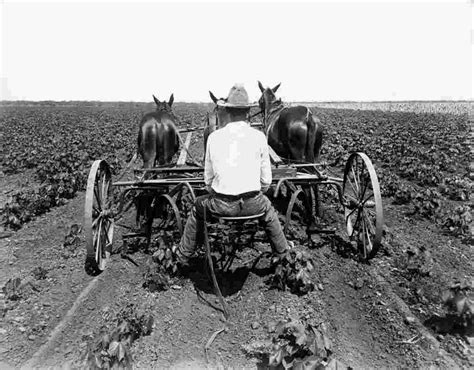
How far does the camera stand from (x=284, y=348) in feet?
10.5

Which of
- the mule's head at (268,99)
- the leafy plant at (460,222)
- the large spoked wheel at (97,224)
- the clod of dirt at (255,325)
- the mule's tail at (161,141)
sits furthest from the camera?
the mule's head at (268,99)

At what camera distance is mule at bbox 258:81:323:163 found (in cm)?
740

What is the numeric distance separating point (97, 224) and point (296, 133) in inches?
159

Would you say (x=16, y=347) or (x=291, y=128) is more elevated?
(x=291, y=128)

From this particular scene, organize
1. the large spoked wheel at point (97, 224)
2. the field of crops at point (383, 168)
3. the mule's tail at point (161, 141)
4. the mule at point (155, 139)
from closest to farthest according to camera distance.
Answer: the large spoked wheel at point (97, 224) < the mule at point (155, 139) < the mule's tail at point (161, 141) < the field of crops at point (383, 168)

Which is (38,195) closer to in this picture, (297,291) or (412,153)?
(297,291)

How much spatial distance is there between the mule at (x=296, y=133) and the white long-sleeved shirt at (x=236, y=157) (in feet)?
11.5

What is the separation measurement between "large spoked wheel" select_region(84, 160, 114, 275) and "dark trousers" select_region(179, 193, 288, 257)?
1100 millimetres

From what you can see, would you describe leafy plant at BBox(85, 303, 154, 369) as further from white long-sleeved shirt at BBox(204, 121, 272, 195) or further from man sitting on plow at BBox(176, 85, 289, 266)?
white long-sleeved shirt at BBox(204, 121, 272, 195)

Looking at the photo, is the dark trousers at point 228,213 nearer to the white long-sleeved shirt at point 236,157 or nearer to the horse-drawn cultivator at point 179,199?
the white long-sleeved shirt at point 236,157

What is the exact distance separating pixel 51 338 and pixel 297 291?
105 inches

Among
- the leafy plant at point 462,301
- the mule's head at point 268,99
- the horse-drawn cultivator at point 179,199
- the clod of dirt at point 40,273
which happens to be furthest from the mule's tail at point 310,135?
the clod of dirt at point 40,273

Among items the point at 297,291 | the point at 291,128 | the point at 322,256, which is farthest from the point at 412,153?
the point at 297,291

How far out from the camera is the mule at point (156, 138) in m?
7.21
